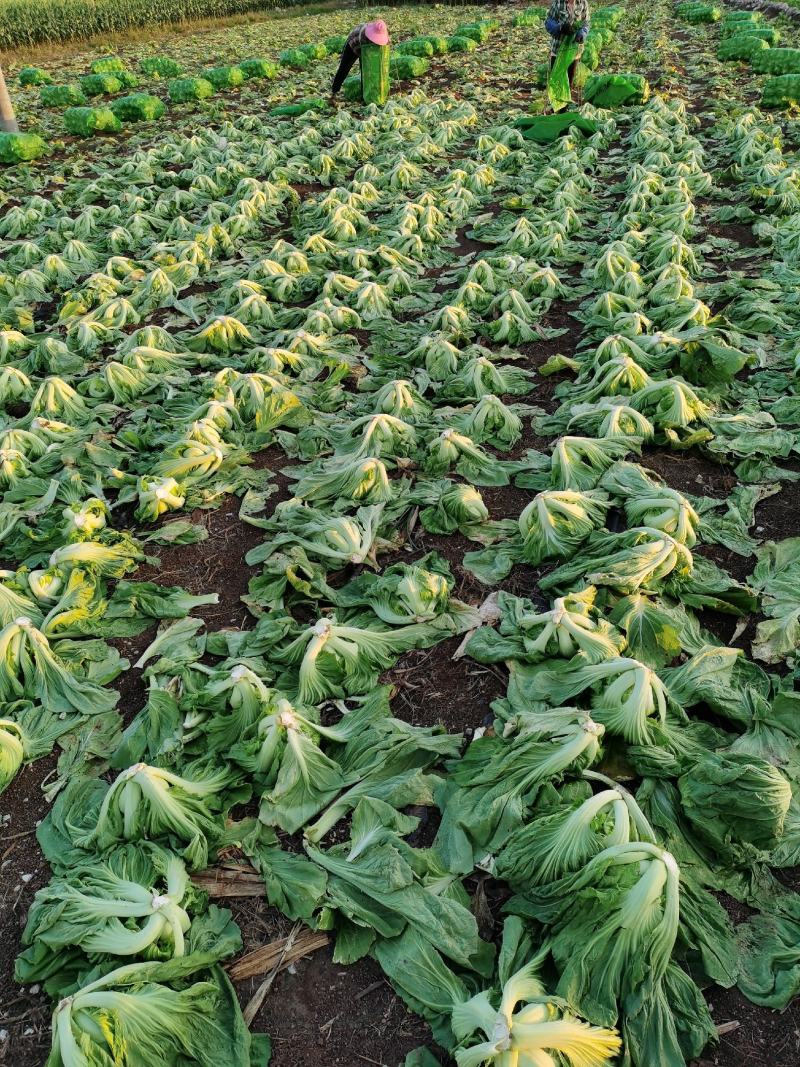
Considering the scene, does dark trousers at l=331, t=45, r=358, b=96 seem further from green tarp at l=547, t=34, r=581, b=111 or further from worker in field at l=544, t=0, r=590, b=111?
green tarp at l=547, t=34, r=581, b=111

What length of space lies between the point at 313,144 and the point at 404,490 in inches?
487

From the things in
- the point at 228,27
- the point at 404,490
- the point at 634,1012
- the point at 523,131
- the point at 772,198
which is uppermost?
the point at 228,27

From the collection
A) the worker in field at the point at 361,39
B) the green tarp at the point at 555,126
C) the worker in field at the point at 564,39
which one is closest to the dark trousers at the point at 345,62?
the worker in field at the point at 361,39

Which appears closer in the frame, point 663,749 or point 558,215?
point 663,749

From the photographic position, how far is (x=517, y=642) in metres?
4.76

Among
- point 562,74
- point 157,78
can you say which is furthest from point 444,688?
point 157,78

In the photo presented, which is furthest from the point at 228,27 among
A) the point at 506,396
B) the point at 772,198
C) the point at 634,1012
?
the point at 634,1012

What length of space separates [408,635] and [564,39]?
52.1ft

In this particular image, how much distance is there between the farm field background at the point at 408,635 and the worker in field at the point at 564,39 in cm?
647

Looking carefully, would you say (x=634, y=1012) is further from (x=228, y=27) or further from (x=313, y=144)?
(x=228, y=27)

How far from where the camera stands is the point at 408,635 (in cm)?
493

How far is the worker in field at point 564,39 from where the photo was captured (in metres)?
15.1

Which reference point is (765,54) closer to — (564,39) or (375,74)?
(564,39)

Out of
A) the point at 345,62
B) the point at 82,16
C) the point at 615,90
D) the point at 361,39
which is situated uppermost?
the point at 82,16
